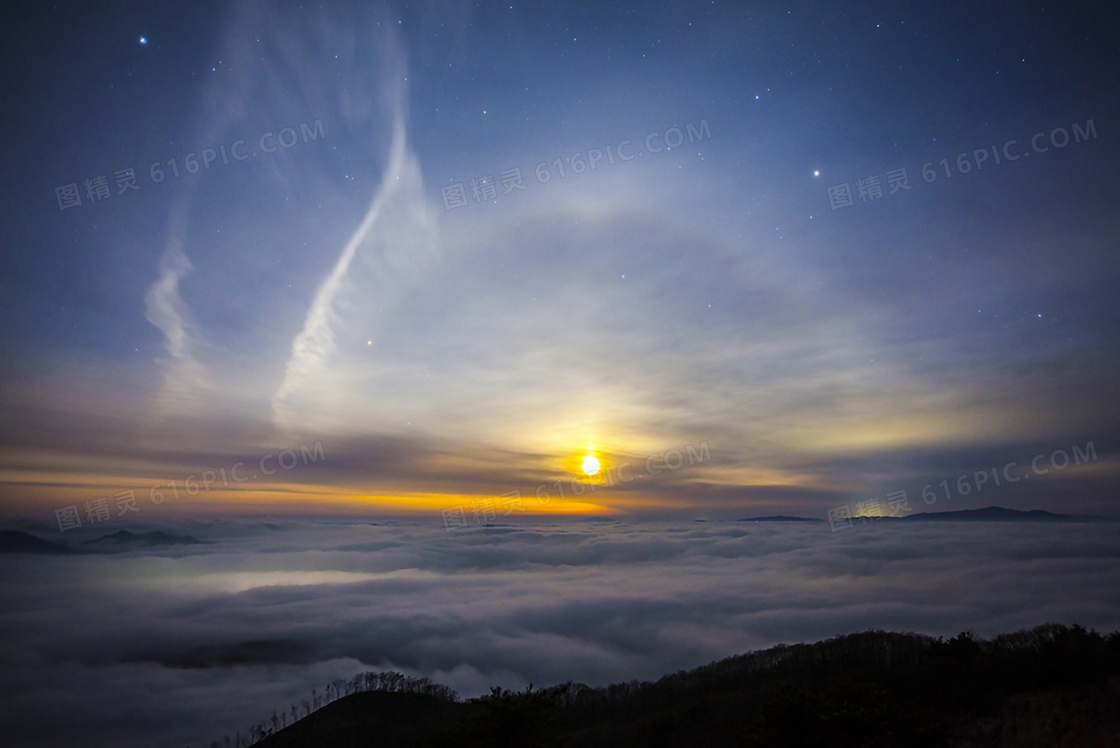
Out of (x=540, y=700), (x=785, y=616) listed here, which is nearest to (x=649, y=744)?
(x=540, y=700)

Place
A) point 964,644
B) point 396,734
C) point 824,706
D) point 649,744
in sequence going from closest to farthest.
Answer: point 824,706
point 964,644
point 649,744
point 396,734

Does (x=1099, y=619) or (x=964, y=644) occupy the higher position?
(x=964, y=644)

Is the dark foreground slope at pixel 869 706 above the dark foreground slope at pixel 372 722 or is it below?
above

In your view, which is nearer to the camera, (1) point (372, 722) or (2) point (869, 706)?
(2) point (869, 706)

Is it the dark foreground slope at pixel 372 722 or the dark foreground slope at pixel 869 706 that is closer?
the dark foreground slope at pixel 869 706

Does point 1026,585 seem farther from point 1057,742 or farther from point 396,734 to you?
point 396,734

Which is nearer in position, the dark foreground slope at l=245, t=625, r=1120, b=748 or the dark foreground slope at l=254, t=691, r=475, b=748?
the dark foreground slope at l=245, t=625, r=1120, b=748

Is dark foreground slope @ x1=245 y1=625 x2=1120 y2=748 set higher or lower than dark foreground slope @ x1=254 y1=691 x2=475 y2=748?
higher

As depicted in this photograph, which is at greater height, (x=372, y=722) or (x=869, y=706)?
(x=869, y=706)
